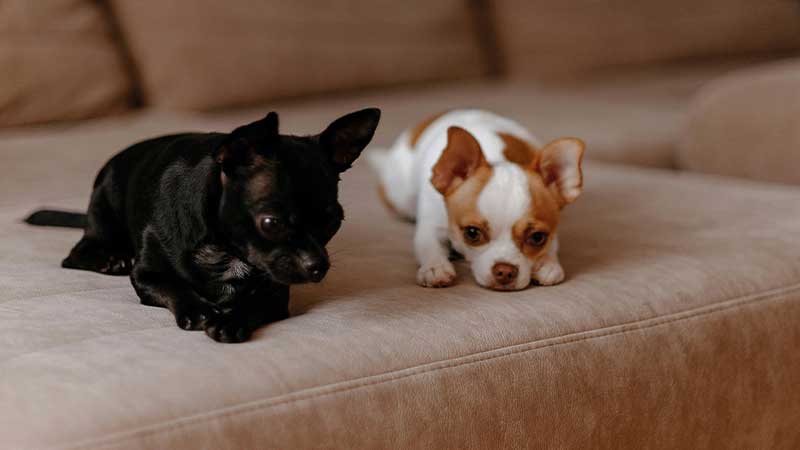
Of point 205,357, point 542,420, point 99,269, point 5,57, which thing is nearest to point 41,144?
point 5,57

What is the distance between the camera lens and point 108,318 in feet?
3.67

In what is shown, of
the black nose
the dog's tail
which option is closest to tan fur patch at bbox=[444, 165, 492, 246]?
the black nose

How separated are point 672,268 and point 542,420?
1.26ft

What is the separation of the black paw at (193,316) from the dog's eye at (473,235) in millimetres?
481

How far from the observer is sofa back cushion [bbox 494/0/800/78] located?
2799 mm

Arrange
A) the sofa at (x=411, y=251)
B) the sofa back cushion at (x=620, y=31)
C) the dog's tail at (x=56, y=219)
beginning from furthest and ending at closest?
the sofa back cushion at (x=620, y=31) < the dog's tail at (x=56, y=219) < the sofa at (x=411, y=251)

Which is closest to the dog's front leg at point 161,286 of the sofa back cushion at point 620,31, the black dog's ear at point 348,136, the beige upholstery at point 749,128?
the black dog's ear at point 348,136

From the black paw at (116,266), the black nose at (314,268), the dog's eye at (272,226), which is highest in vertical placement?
the dog's eye at (272,226)

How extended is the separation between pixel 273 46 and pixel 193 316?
4.42ft

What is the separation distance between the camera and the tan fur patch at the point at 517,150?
161cm

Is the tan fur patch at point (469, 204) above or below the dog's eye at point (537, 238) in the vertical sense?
above

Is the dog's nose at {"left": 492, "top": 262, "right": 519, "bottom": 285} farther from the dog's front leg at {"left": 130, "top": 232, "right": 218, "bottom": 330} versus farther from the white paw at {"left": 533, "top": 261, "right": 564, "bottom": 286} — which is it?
the dog's front leg at {"left": 130, "top": 232, "right": 218, "bottom": 330}

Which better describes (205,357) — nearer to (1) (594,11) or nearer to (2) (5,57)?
(2) (5,57)

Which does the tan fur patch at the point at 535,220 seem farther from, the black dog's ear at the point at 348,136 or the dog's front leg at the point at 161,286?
the dog's front leg at the point at 161,286
